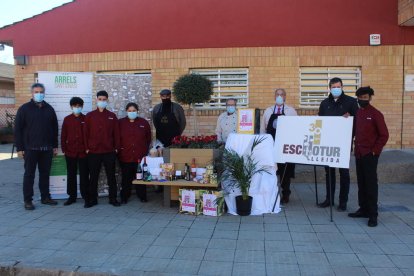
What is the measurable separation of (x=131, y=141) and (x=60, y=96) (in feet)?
5.58

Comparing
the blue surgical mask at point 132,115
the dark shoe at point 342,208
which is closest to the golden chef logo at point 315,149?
the dark shoe at point 342,208

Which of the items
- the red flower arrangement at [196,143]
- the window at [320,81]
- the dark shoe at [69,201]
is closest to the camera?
the red flower arrangement at [196,143]

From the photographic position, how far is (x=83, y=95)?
309 inches

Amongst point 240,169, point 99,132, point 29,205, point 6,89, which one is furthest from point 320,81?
point 6,89

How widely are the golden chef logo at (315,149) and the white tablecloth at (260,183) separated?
0.40m

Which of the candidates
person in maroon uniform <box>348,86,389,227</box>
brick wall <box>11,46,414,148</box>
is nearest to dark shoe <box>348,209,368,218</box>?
person in maroon uniform <box>348,86,389,227</box>

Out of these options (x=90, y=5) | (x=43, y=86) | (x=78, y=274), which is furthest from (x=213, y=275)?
(x=90, y=5)

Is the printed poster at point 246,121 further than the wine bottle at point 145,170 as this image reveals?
No

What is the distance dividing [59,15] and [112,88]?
17.5ft

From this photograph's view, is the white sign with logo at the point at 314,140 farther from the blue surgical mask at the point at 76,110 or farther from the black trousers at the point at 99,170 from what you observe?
the blue surgical mask at the point at 76,110

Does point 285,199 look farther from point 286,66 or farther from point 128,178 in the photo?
point 286,66

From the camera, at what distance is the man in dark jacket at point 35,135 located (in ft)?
22.8

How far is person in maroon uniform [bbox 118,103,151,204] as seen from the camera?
24.0ft

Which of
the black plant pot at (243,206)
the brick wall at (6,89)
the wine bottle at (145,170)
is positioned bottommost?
the black plant pot at (243,206)
